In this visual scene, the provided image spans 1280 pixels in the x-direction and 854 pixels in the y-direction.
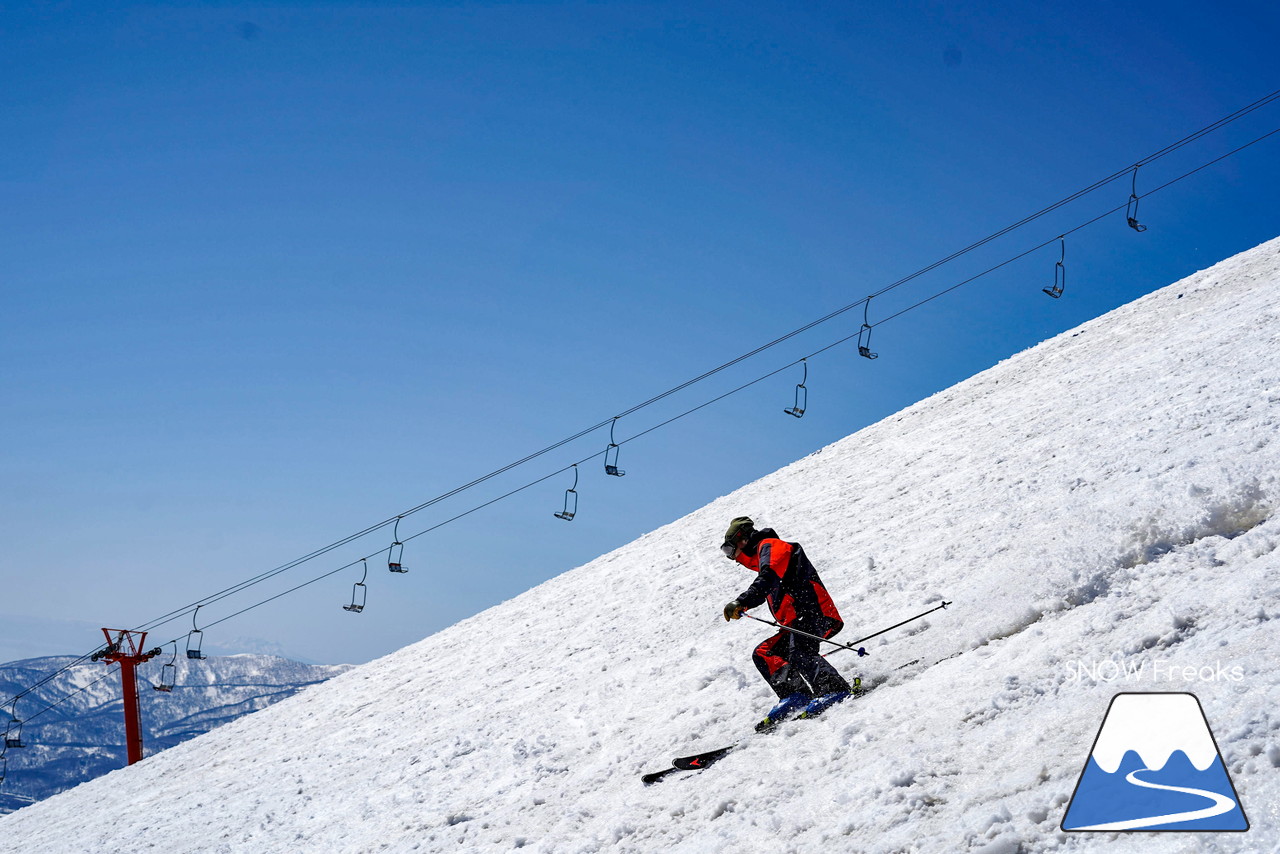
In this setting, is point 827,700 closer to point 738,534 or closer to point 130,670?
point 738,534

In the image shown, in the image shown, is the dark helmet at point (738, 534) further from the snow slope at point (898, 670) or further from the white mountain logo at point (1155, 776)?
the white mountain logo at point (1155, 776)

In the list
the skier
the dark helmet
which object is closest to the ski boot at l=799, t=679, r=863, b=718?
the skier

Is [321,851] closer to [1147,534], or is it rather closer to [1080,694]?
[1080,694]

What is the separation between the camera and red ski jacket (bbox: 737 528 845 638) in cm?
816

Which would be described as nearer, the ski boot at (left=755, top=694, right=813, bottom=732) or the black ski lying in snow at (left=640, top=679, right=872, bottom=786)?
the black ski lying in snow at (left=640, top=679, right=872, bottom=786)

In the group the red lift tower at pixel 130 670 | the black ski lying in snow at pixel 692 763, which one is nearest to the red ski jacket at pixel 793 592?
the black ski lying in snow at pixel 692 763

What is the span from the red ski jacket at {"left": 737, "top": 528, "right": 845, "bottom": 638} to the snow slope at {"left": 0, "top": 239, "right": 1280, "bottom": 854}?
2.00 feet

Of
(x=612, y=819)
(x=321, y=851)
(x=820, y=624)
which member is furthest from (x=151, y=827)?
(x=820, y=624)

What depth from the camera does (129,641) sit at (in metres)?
37.5

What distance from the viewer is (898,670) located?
7809 mm

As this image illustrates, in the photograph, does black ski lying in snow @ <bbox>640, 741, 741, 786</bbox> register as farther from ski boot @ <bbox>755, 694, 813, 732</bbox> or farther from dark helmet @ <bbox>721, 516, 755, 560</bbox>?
dark helmet @ <bbox>721, 516, 755, 560</bbox>

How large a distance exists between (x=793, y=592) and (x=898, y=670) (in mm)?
1096

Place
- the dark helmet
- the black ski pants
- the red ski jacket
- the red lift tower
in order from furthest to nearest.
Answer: the red lift tower, the dark helmet, the red ski jacket, the black ski pants

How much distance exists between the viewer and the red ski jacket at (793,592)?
8164 mm
